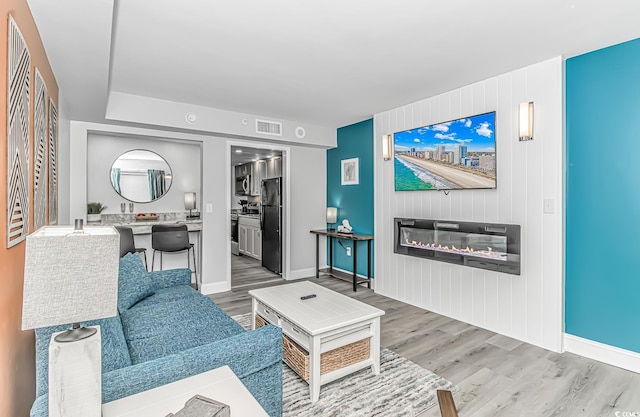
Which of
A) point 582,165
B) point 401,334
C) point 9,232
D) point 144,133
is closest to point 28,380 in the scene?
point 9,232

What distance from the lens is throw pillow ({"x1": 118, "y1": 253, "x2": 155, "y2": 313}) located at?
246 cm

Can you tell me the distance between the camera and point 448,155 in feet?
11.6

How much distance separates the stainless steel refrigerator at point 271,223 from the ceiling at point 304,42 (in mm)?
2237

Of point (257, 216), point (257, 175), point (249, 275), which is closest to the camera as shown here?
point (249, 275)

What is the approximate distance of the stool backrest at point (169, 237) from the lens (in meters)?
4.32

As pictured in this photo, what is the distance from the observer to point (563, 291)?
282 cm

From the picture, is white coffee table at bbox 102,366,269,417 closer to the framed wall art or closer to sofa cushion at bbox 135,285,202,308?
sofa cushion at bbox 135,285,202,308

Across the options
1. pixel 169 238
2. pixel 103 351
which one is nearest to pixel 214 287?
pixel 169 238

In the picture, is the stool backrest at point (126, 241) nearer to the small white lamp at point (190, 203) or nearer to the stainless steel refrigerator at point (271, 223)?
the small white lamp at point (190, 203)

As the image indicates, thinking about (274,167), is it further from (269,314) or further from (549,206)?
(549,206)

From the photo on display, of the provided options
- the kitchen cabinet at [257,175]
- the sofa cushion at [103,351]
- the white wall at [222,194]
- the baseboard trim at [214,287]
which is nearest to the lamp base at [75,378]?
the sofa cushion at [103,351]

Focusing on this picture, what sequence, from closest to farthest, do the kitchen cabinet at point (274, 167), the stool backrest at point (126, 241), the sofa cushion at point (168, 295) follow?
1. the sofa cushion at point (168, 295)
2. the stool backrest at point (126, 241)
3. the kitchen cabinet at point (274, 167)

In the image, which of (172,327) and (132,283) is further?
(132,283)

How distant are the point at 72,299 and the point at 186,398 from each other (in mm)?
541
